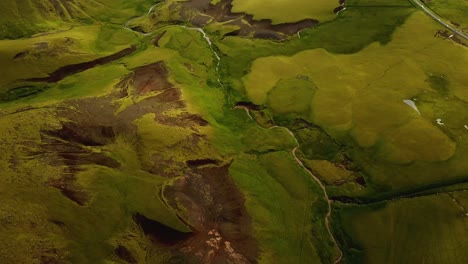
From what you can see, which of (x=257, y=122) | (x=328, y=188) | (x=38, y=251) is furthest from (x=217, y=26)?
(x=38, y=251)

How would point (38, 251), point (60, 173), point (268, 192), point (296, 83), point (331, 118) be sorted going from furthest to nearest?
point (296, 83) → point (331, 118) → point (268, 192) → point (60, 173) → point (38, 251)

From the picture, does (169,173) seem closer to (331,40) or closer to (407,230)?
(407,230)

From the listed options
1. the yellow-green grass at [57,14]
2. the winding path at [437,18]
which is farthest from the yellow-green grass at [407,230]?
the yellow-green grass at [57,14]

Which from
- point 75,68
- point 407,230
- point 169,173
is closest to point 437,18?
point 407,230

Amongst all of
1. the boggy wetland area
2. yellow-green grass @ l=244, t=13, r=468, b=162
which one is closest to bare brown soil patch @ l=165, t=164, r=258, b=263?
the boggy wetland area

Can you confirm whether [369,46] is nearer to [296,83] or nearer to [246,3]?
[296,83]

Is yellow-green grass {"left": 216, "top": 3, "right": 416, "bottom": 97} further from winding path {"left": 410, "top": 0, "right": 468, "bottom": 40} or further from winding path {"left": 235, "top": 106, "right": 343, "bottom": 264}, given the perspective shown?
winding path {"left": 235, "top": 106, "right": 343, "bottom": 264}
